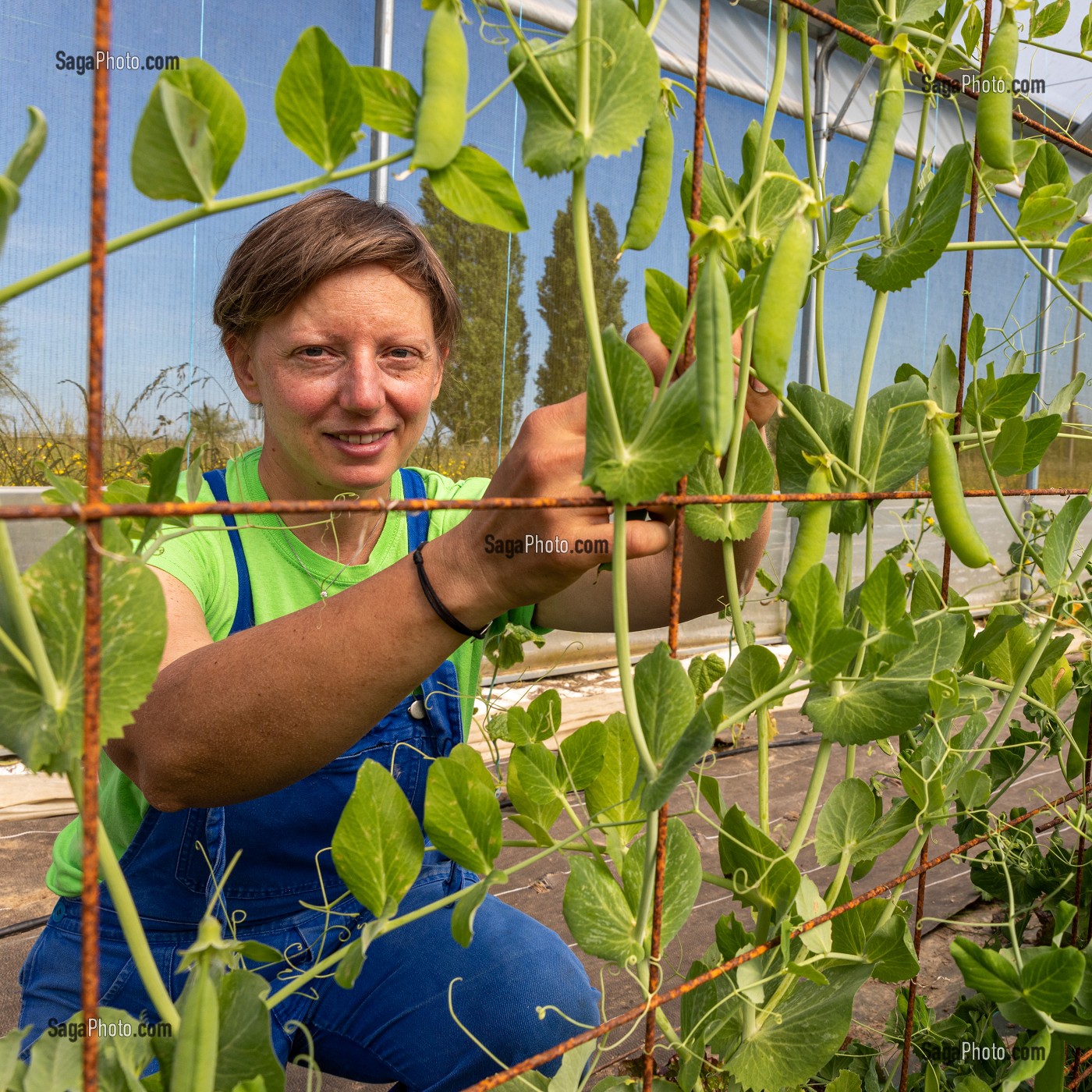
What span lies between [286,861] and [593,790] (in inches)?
16.6

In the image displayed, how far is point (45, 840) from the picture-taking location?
5.54 feet

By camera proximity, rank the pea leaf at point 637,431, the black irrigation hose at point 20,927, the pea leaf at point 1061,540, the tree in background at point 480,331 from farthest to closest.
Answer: the tree in background at point 480,331
the black irrigation hose at point 20,927
the pea leaf at point 1061,540
the pea leaf at point 637,431

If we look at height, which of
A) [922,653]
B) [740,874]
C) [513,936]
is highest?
[922,653]

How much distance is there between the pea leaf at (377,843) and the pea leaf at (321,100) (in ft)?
0.60

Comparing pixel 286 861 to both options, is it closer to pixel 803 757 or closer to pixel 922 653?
pixel 922 653

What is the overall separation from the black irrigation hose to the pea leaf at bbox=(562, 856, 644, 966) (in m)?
1.26

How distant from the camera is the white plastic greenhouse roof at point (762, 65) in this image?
10.1 ft

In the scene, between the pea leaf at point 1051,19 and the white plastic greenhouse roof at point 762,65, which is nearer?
the pea leaf at point 1051,19

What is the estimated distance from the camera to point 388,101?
0.28m

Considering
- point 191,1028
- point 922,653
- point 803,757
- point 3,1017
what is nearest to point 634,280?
point 803,757

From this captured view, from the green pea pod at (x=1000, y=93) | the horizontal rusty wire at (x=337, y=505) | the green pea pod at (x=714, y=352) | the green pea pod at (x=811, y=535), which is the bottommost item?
the green pea pod at (x=811, y=535)

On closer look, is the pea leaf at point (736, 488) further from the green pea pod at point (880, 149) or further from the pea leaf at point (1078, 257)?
the pea leaf at point (1078, 257)

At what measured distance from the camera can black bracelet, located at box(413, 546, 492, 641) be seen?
16.3 inches

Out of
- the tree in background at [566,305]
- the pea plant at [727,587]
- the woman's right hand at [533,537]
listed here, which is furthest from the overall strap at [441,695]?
the tree in background at [566,305]
